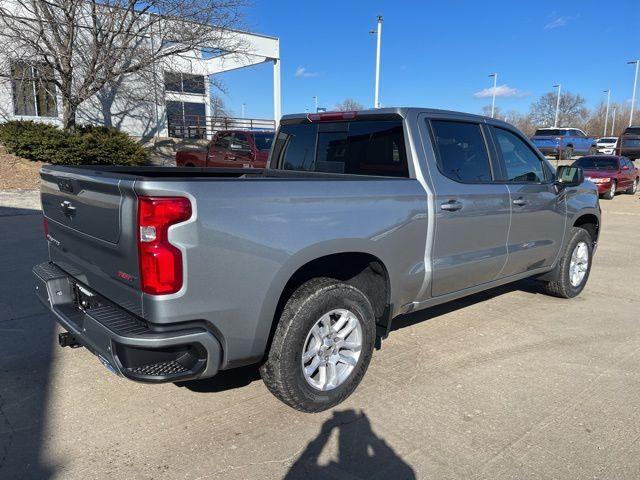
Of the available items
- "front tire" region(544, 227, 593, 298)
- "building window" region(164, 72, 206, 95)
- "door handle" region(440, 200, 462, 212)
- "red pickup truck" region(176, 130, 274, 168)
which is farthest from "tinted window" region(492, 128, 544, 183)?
"building window" region(164, 72, 206, 95)

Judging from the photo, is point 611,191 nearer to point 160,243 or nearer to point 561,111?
point 160,243

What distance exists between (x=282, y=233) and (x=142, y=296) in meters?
0.80

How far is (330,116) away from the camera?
166 inches

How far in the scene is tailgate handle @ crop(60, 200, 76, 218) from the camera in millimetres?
3066

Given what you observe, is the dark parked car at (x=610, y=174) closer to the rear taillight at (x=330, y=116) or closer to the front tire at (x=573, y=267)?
the front tire at (x=573, y=267)

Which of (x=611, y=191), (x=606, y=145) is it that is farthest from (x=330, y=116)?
(x=606, y=145)

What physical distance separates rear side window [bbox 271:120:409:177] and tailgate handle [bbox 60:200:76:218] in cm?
200

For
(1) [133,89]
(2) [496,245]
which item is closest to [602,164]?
(2) [496,245]

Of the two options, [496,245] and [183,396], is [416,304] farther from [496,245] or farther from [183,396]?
[183,396]

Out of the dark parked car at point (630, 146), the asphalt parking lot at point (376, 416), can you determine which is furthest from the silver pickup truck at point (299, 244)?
the dark parked car at point (630, 146)

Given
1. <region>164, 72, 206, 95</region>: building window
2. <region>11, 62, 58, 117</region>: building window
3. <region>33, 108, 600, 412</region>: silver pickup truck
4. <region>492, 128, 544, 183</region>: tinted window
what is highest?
<region>164, 72, 206, 95</region>: building window

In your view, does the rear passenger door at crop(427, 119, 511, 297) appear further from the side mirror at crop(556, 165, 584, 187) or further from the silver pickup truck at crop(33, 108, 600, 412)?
the side mirror at crop(556, 165, 584, 187)

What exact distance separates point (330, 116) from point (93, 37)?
14.8 metres

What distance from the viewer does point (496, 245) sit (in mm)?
4297
